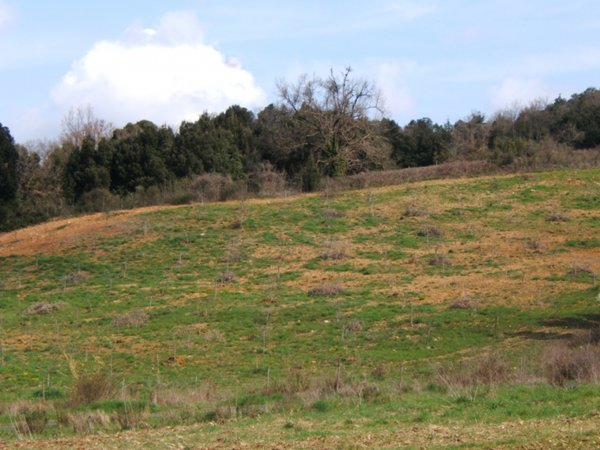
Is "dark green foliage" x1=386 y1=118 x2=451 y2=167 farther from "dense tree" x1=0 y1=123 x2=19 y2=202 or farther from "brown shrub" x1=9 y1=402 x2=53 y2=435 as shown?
"brown shrub" x1=9 y1=402 x2=53 y2=435

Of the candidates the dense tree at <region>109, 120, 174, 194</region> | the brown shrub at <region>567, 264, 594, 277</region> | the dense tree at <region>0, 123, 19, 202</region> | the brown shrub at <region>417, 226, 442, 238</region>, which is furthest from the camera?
the dense tree at <region>109, 120, 174, 194</region>

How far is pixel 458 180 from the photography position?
51.3 meters

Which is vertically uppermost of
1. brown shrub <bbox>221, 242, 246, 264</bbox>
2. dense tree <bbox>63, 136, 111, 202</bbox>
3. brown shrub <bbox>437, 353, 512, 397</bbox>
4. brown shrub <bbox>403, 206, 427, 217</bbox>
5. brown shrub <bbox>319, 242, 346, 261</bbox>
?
dense tree <bbox>63, 136, 111, 202</bbox>

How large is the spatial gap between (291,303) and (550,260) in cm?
1165

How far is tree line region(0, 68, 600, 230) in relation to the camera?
55031 millimetres

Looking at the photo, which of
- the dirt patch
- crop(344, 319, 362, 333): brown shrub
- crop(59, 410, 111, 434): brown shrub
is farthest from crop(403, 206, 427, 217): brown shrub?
crop(59, 410, 111, 434): brown shrub

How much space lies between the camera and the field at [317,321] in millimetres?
13773

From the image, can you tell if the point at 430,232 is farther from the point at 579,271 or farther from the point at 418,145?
the point at 418,145

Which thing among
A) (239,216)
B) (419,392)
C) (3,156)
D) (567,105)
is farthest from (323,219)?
(567,105)

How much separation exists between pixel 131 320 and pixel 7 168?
3124cm

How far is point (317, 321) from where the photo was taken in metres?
28.4

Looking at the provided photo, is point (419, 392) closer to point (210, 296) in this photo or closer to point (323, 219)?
point (210, 296)

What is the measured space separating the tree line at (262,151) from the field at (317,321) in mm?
6159

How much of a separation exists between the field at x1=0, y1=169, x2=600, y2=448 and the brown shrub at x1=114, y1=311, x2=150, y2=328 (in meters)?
0.07
